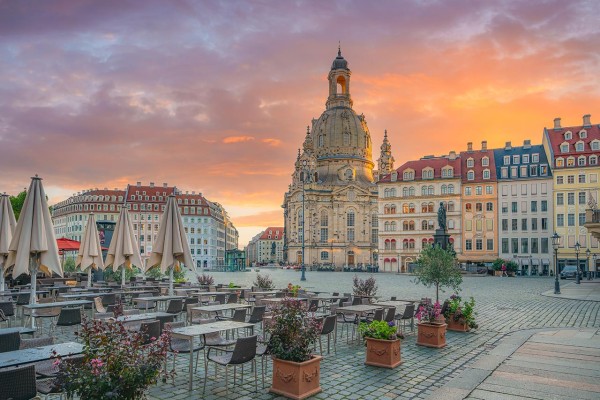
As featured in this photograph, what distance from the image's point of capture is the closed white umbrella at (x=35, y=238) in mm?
13305

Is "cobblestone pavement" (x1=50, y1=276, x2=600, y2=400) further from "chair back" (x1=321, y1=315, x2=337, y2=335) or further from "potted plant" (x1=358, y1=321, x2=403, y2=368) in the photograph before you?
"chair back" (x1=321, y1=315, x2=337, y2=335)

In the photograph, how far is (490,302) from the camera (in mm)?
25578

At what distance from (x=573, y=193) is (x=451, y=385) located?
69.5 meters

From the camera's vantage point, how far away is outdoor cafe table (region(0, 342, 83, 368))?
6.91 m

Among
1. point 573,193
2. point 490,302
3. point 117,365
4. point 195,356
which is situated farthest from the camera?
point 573,193

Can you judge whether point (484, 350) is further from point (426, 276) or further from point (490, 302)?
point (490, 302)

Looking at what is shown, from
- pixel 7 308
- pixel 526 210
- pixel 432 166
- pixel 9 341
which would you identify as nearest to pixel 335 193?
pixel 432 166

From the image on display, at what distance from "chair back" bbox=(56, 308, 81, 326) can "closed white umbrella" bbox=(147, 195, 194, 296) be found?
3402mm

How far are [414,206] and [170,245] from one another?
69363 millimetres

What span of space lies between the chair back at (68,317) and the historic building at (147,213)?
10025 cm

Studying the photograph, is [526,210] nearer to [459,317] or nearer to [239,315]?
[459,317]

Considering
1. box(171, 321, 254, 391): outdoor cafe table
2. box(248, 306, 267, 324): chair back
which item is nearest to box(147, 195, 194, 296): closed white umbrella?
box(248, 306, 267, 324): chair back

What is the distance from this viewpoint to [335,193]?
113688 mm

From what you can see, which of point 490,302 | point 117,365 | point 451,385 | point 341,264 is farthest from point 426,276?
point 341,264
